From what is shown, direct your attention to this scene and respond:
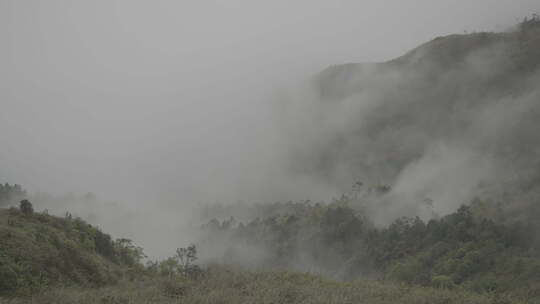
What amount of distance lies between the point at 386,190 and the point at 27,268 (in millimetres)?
115264

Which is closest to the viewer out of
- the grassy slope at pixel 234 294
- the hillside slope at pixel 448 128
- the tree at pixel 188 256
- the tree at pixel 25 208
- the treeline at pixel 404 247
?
the grassy slope at pixel 234 294

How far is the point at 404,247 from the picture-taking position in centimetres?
8200

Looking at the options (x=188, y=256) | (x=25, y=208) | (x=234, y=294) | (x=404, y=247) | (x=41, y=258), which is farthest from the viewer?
(x=404, y=247)

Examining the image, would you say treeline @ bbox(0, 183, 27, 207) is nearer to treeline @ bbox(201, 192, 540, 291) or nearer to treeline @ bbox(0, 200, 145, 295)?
treeline @ bbox(201, 192, 540, 291)

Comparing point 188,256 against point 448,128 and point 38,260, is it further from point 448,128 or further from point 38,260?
point 448,128

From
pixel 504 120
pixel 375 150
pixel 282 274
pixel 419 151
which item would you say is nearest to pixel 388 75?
pixel 375 150

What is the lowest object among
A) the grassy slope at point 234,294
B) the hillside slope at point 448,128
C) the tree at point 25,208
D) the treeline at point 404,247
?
the grassy slope at point 234,294

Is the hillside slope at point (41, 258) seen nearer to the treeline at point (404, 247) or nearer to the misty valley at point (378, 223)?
the misty valley at point (378, 223)

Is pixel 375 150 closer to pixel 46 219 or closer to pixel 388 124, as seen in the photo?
pixel 388 124

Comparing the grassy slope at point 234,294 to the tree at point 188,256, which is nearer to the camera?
the grassy slope at point 234,294

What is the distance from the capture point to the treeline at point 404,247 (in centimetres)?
6141

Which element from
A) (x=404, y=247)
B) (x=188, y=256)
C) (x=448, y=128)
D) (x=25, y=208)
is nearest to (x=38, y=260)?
(x=25, y=208)

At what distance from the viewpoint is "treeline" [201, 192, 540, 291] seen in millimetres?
61406

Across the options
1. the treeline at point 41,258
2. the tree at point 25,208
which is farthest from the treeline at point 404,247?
the tree at point 25,208
